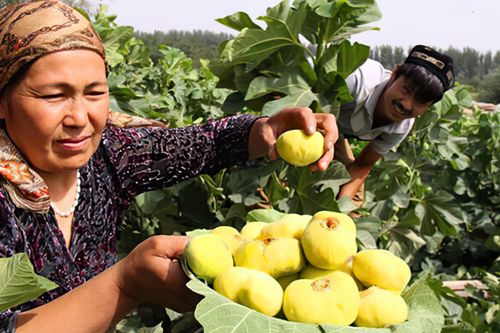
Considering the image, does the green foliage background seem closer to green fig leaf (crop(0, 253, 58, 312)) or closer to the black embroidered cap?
the black embroidered cap

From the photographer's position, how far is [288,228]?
3.56 ft

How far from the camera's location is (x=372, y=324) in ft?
3.07

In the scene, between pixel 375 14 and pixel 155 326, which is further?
pixel 155 326

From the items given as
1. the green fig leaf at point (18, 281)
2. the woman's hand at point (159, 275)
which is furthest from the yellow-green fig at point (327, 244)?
the green fig leaf at point (18, 281)

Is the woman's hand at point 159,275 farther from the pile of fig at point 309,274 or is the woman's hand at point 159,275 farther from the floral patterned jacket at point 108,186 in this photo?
the floral patterned jacket at point 108,186

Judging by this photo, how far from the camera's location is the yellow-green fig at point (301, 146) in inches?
63.4

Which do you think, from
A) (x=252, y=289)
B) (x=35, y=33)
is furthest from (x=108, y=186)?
(x=252, y=289)

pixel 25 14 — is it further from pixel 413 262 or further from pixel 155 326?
pixel 413 262

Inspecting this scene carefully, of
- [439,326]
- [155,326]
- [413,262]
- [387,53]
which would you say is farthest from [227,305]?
[387,53]

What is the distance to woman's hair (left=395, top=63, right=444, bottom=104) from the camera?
8.97 ft

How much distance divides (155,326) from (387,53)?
36637 millimetres

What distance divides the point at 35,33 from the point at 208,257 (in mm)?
727

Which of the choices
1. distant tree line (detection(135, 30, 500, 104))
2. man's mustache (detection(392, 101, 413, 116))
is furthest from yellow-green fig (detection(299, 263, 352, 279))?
distant tree line (detection(135, 30, 500, 104))

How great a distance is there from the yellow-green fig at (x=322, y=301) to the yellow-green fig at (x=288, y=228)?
0.15m
